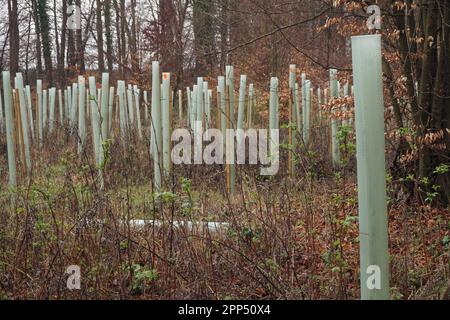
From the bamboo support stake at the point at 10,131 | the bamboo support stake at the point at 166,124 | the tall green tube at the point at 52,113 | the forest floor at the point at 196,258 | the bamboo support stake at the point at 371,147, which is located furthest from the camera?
the tall green tube at the point at 52,113

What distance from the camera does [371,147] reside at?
2.17 m

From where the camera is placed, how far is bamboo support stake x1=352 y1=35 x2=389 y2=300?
2.17 metres

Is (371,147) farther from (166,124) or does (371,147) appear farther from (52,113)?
(52,113)

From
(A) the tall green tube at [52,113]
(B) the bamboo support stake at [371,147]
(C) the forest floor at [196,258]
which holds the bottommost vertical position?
(C) the forest floor at [196,258]

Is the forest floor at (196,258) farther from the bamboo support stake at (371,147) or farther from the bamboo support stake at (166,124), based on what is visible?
the bamboo support stake at (166,124)

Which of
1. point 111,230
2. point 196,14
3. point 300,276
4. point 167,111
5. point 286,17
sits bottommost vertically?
point 300,276

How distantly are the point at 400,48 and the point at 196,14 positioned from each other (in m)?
12.6

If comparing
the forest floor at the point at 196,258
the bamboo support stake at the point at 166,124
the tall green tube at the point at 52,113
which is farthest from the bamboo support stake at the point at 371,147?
the tall green tube at the point at 52,113

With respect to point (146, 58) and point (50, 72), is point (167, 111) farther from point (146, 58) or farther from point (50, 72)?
point (50, 72)

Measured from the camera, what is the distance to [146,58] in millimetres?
19359

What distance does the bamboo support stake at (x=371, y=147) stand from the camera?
217 cm

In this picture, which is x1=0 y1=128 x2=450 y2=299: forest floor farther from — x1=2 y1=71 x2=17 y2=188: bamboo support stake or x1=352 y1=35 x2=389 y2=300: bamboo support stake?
x1=2 y1=71 x2=17 y2=188: bamboo support stake

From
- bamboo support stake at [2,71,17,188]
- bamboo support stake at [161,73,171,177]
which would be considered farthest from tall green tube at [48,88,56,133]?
bamboo support stake at [161,73,171,177]
